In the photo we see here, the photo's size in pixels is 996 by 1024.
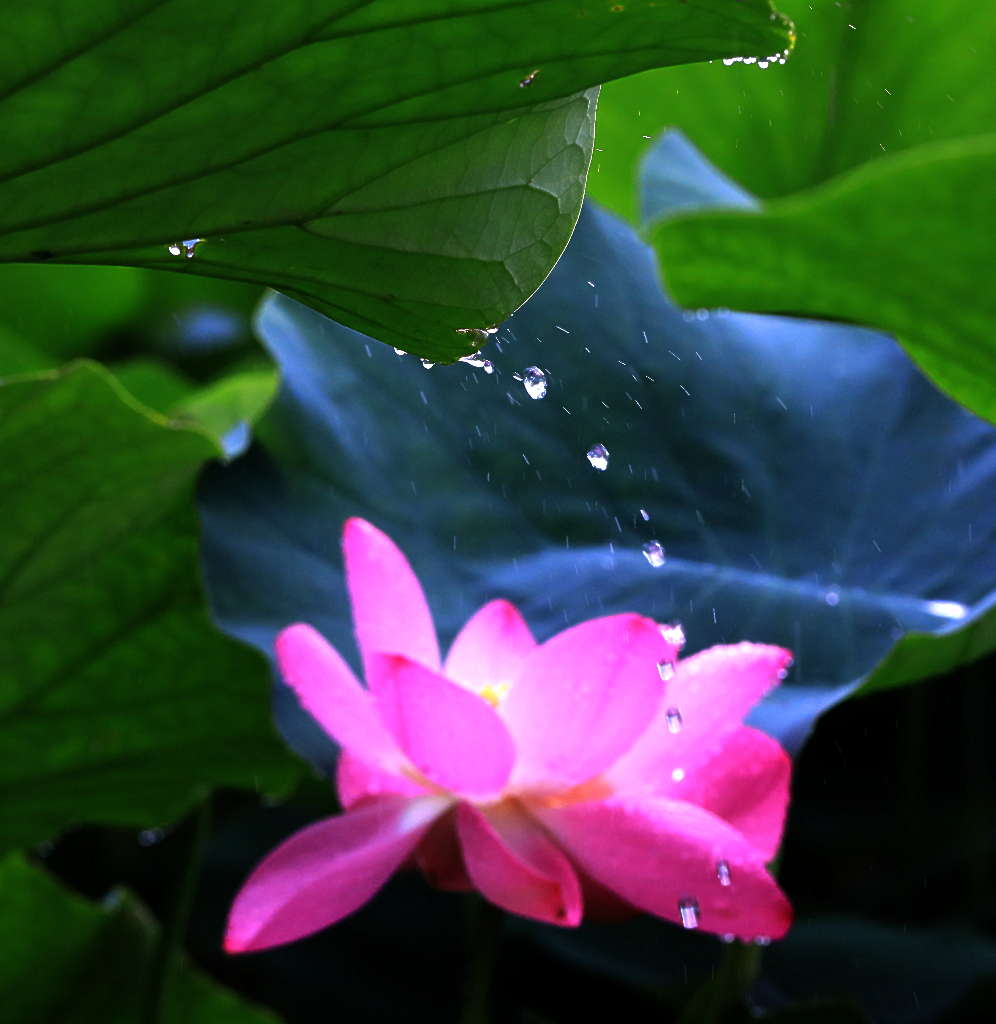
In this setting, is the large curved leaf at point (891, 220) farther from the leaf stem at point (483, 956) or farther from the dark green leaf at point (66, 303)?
the dark green leaf at point (66, 303)

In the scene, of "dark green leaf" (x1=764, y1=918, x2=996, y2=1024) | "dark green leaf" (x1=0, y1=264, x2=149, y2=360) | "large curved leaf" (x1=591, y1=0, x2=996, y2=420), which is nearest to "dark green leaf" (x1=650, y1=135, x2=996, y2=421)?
"large curved leaf" (x1=591, y1=0, x2=996, y2=420)

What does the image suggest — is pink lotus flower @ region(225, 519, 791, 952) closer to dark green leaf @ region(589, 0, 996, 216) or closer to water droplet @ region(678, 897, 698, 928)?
water droplet @ region(678, 897, 698, 928)

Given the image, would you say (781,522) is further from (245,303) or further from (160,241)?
(245,303)

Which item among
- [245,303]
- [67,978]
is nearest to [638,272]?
[67,978]

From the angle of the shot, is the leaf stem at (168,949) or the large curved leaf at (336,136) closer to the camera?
the large curved leaf at (336,136)

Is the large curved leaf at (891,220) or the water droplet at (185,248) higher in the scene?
the water droplet at (185,248)

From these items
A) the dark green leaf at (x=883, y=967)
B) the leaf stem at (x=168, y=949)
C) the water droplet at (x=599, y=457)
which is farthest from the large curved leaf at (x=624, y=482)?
the dark green leaf at (x=883, y=967)

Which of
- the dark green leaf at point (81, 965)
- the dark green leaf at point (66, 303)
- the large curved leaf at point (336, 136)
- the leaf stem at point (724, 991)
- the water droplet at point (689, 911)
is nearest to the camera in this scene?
the large curved leaf at point (336, 136)
